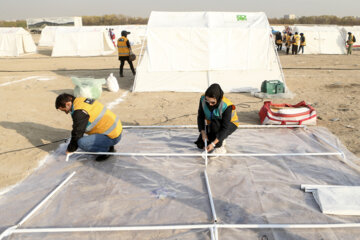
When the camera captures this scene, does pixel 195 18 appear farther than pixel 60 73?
No

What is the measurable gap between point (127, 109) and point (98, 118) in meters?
2.75

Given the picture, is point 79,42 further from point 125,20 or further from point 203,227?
point 125,20

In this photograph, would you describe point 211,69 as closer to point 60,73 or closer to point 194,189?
point 194,189

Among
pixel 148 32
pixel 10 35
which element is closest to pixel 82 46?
pixel 10 35

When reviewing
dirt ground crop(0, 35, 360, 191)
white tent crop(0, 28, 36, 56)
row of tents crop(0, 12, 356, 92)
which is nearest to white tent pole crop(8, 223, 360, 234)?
dirt ground crop(0, 35, 360, 191)

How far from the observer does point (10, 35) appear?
1697 centimetres

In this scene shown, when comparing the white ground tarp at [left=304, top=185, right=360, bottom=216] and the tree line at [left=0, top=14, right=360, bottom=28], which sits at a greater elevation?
the tree line at [left=0, top=14, right=360, bottom=28]

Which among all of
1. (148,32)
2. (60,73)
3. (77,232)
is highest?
(148,32)

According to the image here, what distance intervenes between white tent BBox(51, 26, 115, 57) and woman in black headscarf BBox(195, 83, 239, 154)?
15419mm

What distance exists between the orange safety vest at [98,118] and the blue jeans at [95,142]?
0.06 metres

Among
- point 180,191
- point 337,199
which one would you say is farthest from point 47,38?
point 337,199

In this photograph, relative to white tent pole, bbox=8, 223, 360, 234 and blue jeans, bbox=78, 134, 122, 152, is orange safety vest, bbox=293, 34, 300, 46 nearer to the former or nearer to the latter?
blue jeans, bbox=78, 134, 122, 152

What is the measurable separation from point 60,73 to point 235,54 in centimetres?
701

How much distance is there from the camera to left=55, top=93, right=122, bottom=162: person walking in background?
9.98 ft
